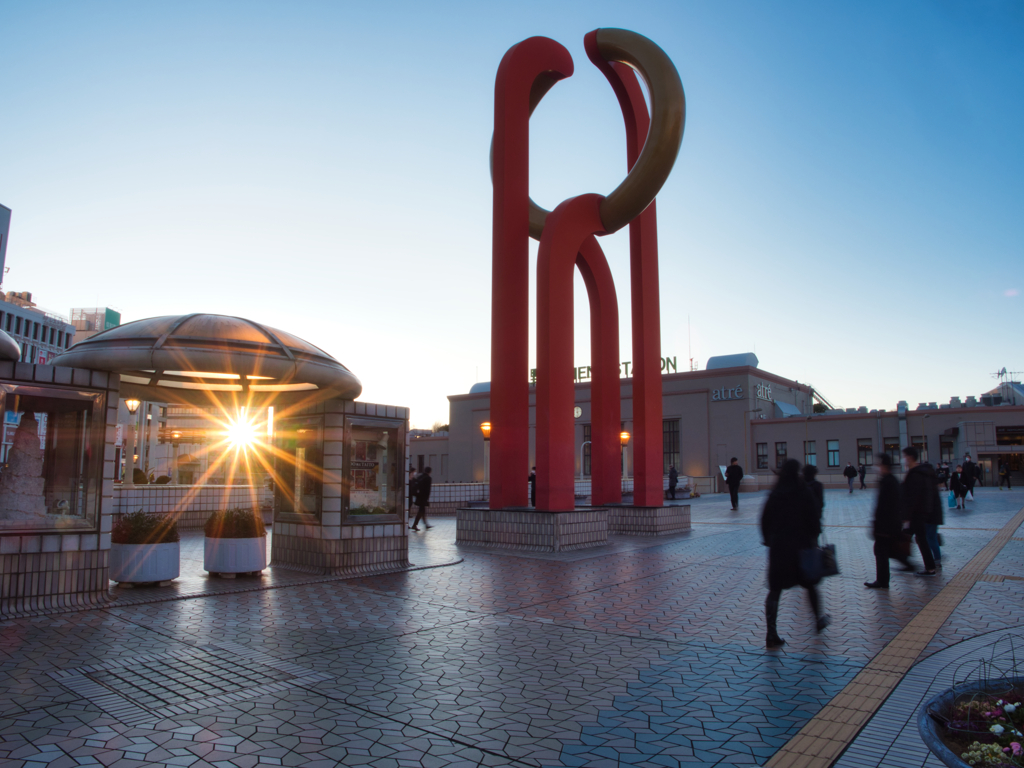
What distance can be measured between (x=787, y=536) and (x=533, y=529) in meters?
7.40

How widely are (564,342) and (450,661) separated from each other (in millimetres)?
8704

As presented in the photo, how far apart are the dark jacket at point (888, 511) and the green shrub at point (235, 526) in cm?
808

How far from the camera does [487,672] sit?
5.22 metres

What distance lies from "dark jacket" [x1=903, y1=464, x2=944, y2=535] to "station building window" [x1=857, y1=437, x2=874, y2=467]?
4275 cm

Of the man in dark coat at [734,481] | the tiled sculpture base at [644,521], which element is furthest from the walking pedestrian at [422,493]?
the man in dark coat at [734,481]

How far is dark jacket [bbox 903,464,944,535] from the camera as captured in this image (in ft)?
30.3

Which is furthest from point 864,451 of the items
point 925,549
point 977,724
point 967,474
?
point 977,724

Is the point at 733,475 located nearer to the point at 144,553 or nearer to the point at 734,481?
the point at 734,481

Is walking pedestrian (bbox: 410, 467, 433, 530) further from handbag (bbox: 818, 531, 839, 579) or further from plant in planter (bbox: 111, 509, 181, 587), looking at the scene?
handbag (bbox: 818, 531, 839, 579)

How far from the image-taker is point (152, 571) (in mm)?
8789

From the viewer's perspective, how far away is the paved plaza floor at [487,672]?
381 cm

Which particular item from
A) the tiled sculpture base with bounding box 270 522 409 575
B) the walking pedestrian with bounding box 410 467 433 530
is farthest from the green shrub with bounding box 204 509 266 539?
the walking pedestrian with bounding box 410 467 433 530

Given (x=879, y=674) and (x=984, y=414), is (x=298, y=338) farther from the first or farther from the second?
(x=984, y=414)

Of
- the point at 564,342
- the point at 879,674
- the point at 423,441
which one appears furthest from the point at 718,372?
the point at 879,674
